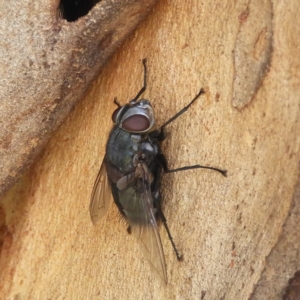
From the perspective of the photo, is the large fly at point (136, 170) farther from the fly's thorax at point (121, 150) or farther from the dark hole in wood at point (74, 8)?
the dark hole in wood at point (74, 8)

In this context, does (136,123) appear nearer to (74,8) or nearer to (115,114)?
(115,114)

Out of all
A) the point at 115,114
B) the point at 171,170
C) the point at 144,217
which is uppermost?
the point at 115,114

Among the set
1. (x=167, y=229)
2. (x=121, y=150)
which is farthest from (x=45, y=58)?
(x=167, y=229)

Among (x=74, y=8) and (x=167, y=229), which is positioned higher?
(x=74, y=8)

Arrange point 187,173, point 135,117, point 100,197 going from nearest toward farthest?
point 187,173 → point 135,117 → point 100,197

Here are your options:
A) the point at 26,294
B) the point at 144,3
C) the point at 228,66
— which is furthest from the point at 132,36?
the point at 26,294

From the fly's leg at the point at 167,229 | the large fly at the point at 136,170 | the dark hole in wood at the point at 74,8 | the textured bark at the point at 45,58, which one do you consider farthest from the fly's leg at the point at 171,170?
the dark hole in wood at the point at 74,8

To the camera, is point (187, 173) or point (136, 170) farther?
point (136, 170)

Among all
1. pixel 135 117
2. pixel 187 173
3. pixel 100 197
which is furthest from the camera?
pixel 100 197

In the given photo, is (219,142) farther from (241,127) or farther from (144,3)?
(144,3)
